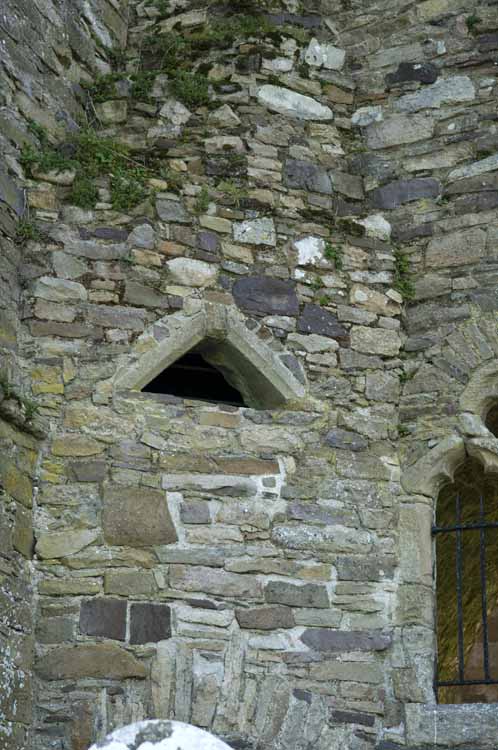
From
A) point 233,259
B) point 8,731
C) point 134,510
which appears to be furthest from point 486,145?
point 8,731

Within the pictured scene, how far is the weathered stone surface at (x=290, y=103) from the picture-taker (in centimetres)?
784

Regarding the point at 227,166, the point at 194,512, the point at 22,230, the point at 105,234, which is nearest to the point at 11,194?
the point at 22,230

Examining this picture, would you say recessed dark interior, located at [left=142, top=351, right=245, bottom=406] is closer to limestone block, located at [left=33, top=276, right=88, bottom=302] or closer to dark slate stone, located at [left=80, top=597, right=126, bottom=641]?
limestone block, located at [left=33, top=276, right=88, bottom=302]

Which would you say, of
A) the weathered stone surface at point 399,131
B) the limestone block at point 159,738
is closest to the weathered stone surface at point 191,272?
the weathered stone surface at point 399,131

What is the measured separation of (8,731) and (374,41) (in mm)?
4294

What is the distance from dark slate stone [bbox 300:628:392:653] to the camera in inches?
264

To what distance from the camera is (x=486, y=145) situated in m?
7.74

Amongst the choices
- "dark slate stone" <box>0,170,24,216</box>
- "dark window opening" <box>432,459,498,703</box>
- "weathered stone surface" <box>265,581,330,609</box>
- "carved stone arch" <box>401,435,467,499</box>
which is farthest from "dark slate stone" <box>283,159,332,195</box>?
"weathered stone surface" <box>265,581,330,609</box>

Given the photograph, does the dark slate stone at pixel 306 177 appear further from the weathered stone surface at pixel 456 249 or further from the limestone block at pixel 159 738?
the limestone block at pixel 159 738

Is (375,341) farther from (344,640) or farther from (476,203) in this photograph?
(344,640)

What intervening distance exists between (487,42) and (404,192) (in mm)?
970

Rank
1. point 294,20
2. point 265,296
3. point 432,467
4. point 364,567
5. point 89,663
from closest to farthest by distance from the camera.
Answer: point 89,663, point 364,567, point 432,467, point 265,296, point 294,20

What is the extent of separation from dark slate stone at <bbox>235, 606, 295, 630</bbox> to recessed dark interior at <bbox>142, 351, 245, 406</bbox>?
1263mm

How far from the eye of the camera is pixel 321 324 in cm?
739
